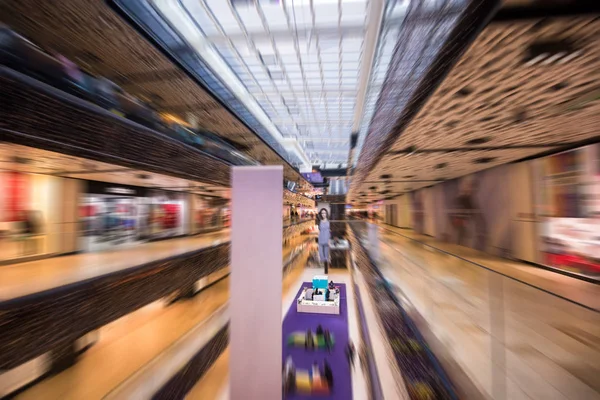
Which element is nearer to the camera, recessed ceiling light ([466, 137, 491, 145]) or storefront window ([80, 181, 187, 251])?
storefront window ([80, 181, 187, 251])

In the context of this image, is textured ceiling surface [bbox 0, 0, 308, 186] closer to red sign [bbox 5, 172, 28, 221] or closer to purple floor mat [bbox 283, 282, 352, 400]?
red sign [bbox 5, 172, 28, 221]

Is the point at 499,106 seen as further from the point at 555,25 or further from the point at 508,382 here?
the point at 508,382

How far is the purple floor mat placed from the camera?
243cm

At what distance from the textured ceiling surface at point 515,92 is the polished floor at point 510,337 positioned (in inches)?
38.7

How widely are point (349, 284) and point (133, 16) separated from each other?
638 centimetres

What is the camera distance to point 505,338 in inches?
67.1

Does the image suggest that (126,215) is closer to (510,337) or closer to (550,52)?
(550,52)

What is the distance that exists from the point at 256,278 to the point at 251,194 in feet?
1.36

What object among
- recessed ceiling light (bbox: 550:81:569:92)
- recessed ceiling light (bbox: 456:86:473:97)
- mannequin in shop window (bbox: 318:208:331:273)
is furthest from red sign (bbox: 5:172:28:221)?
mannequin in shop window (bbox: 318:208:331:273)

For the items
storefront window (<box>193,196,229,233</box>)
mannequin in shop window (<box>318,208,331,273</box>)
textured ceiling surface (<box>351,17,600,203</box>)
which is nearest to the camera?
textured ceiling surface (<box>351,17,600,203</box>)

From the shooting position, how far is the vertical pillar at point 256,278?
3.89 ft

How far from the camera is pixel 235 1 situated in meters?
2.29

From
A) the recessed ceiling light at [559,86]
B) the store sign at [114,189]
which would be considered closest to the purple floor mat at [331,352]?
the store sign at [114,189]

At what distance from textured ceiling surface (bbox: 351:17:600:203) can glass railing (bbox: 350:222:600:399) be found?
97 cm
